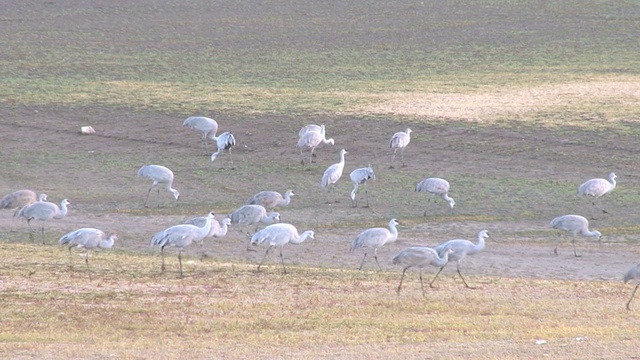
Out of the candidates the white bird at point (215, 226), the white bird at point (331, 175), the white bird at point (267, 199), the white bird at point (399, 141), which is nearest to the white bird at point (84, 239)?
the white bird at point (215, 226)

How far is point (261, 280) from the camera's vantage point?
1652 cm

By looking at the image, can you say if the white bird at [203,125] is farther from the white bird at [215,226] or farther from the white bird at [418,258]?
the white bird at [418,258]

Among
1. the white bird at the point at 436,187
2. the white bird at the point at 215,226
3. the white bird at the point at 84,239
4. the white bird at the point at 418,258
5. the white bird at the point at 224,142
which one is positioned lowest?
the white bird at the point at 418,258

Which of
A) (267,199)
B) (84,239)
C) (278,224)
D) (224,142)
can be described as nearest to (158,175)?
(267,199)

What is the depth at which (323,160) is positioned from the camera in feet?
95.2

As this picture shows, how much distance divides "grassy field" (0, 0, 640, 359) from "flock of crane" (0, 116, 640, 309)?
391 millimetres

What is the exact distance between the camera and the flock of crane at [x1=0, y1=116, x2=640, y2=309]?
17.1 metres

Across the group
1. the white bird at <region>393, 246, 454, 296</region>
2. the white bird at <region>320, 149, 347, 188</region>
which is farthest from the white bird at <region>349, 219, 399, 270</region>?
the white bird at <region>320, 149, 347, 188</region>

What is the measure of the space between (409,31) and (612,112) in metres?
17.4

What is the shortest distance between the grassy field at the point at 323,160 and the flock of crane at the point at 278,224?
0.39 meters

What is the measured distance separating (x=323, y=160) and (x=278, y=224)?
10.9 m

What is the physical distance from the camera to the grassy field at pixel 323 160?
45.1 feet

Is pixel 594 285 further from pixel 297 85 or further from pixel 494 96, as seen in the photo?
pixel 297 85

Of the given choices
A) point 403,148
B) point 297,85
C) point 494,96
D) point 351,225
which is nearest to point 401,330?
point 351,225
